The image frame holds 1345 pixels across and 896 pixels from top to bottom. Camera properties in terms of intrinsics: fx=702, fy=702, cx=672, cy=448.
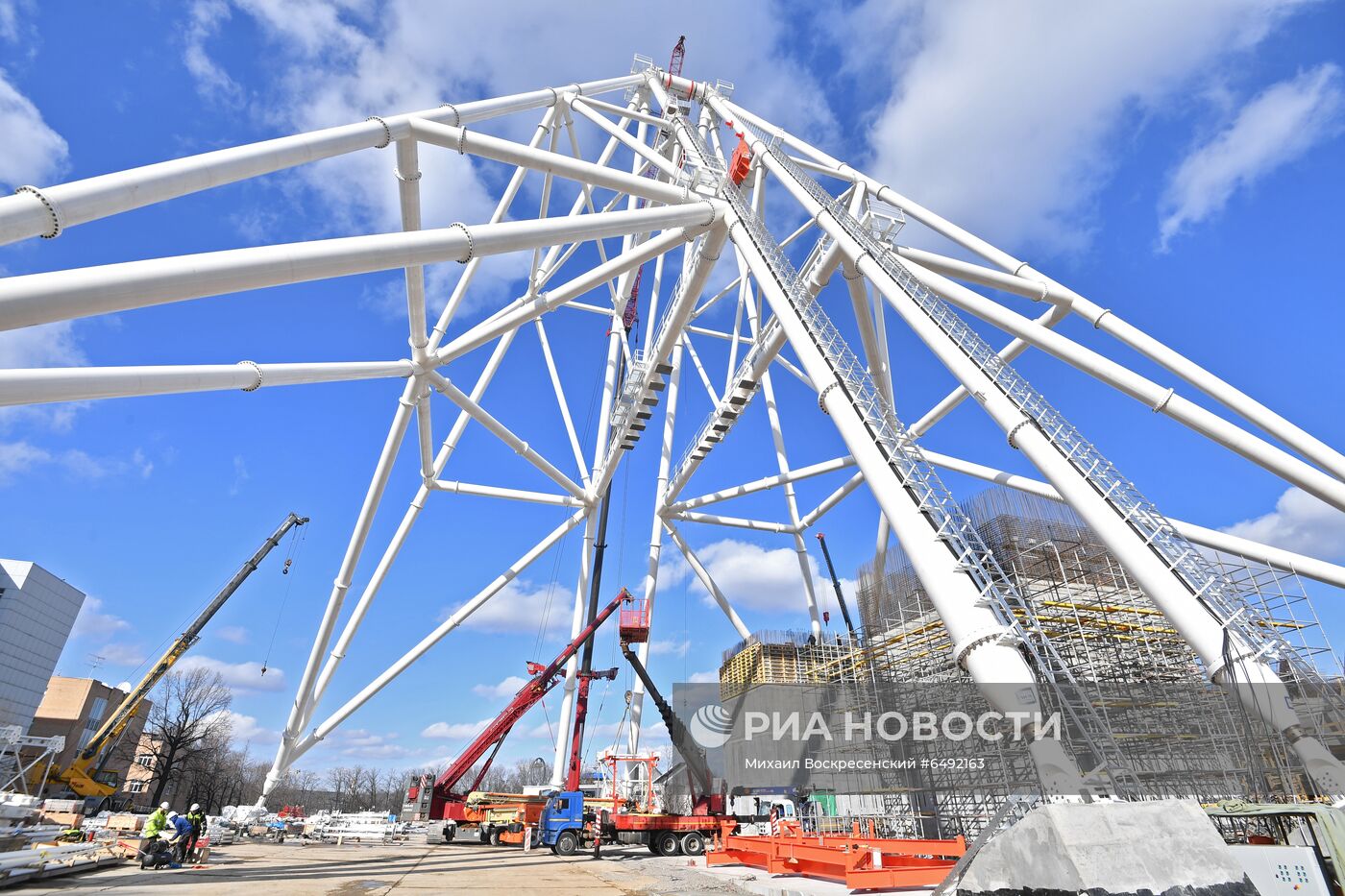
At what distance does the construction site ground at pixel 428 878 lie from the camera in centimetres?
1141

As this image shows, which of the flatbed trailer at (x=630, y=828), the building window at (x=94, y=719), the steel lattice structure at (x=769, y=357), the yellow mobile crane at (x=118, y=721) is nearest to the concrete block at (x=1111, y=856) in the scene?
the steel lattice structure at (x=769, y=357)

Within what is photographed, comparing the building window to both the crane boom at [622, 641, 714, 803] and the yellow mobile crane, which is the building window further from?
the crane boom at [622, 641, 714, 803]

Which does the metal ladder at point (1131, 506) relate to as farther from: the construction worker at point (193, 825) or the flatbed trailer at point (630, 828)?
the construction worker at point (193, 825)

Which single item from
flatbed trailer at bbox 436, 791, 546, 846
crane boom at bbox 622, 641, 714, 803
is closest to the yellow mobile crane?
flatbed trailer at bbox 436, 791, 546, 846

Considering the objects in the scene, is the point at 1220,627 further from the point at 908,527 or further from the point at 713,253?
→ the point at 713,253

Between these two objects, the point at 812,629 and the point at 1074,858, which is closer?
the point at 1074,858

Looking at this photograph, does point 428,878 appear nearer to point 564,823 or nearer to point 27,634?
point 564,823

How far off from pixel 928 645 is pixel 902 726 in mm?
2818

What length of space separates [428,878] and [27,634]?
2754 inches

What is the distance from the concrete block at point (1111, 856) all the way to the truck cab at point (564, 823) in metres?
18.3

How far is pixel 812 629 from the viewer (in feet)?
83.4

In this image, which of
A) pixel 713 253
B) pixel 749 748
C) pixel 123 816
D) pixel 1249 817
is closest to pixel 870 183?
pixel 713 253

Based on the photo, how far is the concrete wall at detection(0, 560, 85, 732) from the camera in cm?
5762
